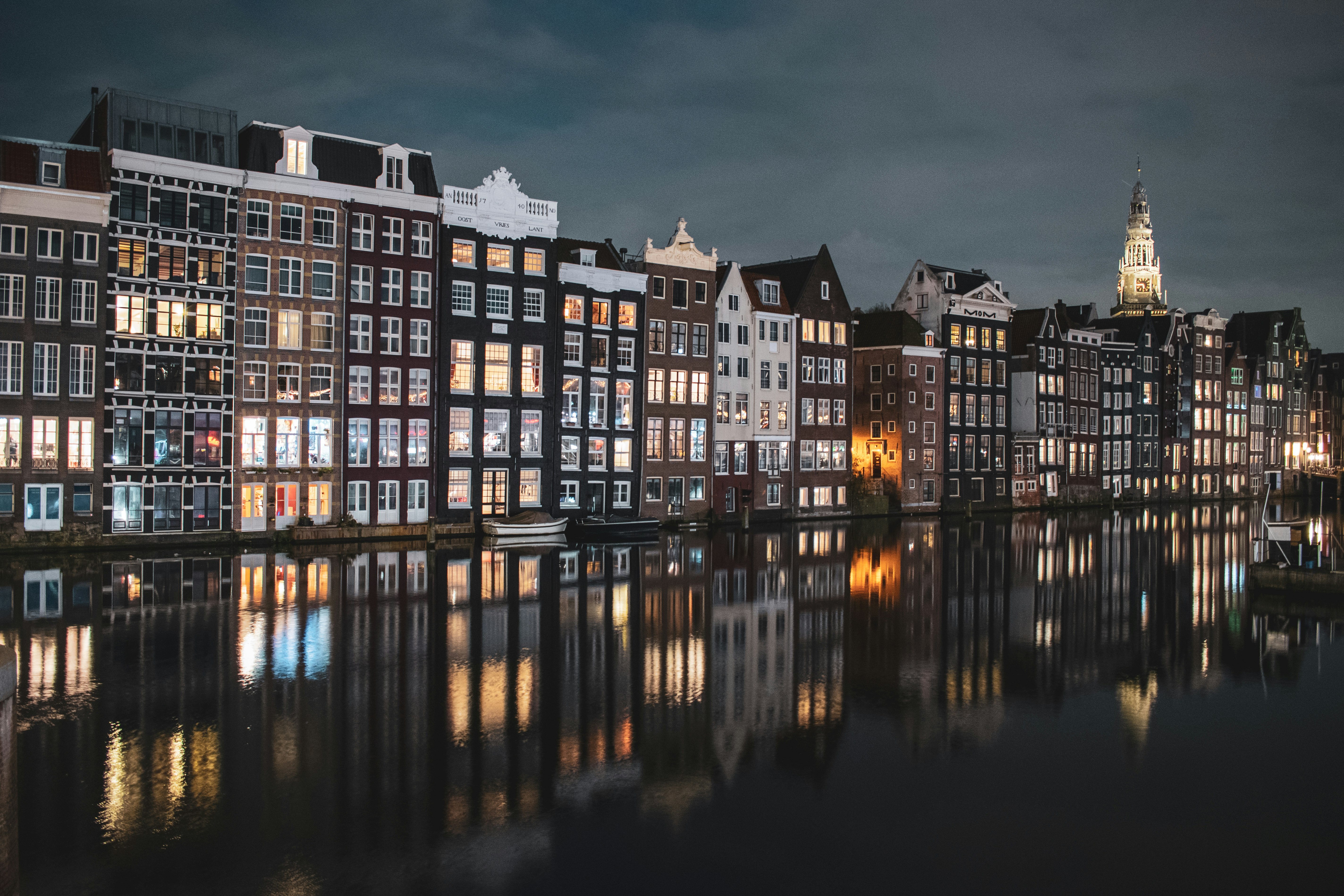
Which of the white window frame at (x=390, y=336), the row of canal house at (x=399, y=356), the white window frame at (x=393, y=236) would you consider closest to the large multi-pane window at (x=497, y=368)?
the row of canal house at (x=399, y=356)

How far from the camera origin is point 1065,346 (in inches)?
4090

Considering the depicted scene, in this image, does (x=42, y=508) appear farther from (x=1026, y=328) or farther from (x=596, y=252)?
(x=1026, y=328)

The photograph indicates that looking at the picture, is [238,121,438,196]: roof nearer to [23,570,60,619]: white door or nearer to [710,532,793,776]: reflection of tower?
[23,570,60,619]: white door

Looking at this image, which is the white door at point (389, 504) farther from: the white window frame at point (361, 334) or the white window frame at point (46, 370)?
the white window frame at point (46, 370)

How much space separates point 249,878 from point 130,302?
1802 inches

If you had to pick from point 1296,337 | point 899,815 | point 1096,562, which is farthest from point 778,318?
point 1296,337

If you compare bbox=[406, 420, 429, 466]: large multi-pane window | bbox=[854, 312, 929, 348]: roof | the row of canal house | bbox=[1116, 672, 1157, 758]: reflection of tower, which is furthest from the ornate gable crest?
bbox=[1116, 672, 1157, 758]: reflection of tower

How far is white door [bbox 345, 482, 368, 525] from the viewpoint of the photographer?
58.6 meters

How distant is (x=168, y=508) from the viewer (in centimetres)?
5303

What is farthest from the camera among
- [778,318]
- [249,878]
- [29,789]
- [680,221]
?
[778,318]

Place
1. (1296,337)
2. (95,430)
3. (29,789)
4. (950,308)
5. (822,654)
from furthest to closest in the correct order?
(1296,337)
(950,308)
(95,430)
(822,654)
(29,789)

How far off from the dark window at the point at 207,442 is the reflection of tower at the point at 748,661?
27.2m

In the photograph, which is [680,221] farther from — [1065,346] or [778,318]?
[1065,346]

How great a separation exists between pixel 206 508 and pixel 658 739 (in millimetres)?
40630
